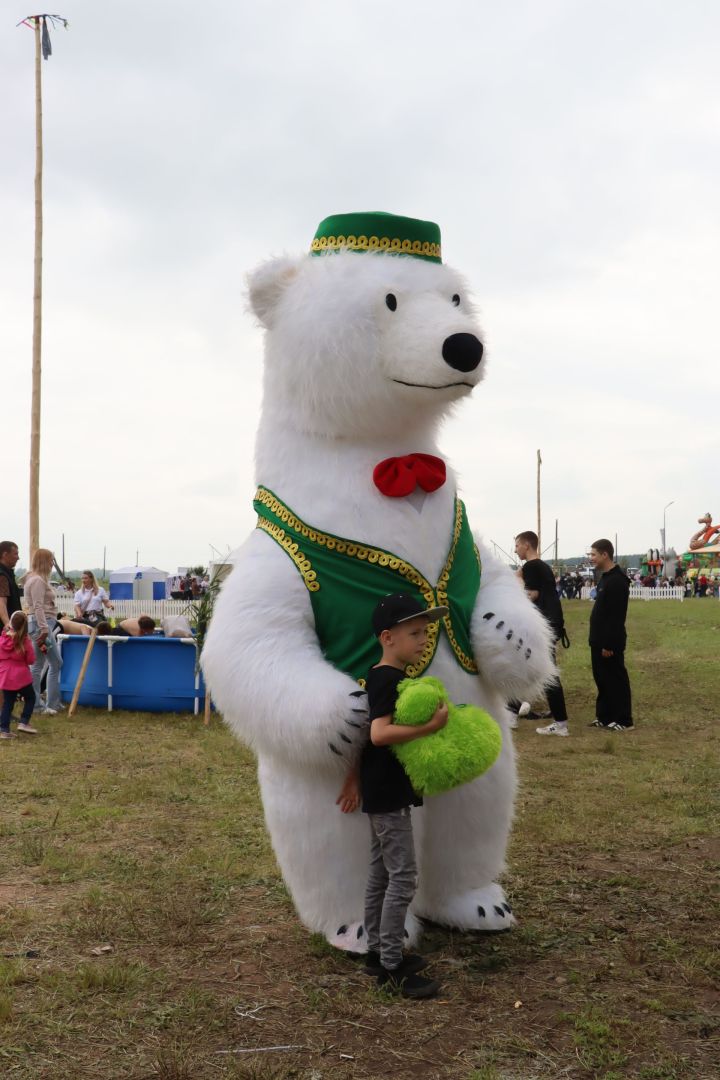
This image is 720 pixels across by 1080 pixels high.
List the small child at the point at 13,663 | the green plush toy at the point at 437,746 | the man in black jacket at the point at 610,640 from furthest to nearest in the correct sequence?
the man in black jacket at the point at 610,640 → the small child at the point at 13,663 → the green plush toy at the point at 437,746

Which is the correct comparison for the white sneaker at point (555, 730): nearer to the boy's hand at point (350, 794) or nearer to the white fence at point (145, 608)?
the boy's hand at point (350, 794)

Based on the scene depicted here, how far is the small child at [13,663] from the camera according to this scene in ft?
26.6

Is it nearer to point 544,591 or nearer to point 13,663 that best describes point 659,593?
point 544,591

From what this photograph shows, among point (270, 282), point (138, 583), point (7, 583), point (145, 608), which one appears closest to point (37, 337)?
point (7, 583)

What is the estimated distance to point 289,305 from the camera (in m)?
3.54

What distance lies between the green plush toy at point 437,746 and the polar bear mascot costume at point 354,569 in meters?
0.17

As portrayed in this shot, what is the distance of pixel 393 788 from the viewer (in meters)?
3.14

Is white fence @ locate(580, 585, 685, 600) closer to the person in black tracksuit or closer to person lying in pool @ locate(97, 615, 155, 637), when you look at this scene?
person lying in pool @ locate(97, 615, 155, 637)

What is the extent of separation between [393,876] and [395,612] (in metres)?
0.84

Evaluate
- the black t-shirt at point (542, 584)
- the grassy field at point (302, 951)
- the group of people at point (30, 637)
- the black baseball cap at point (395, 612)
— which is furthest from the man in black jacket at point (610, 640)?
→ the black baseball cap at point (395, 612)

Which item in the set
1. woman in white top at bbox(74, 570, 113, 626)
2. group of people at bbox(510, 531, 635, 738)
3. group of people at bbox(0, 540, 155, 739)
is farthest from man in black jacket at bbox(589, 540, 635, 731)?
woman in white top at bbox(74, 570, 113, 626)

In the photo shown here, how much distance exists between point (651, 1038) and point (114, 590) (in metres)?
33.3

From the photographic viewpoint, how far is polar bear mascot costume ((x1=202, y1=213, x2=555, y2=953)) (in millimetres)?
3258

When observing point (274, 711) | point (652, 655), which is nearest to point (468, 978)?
point (274, 711)
